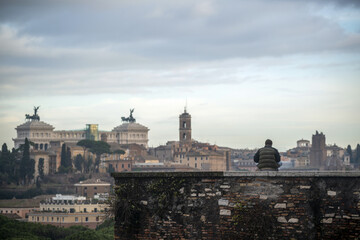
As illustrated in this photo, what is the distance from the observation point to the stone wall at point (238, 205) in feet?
40.3

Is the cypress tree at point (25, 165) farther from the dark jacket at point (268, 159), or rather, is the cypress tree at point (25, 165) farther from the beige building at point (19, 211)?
the dark jacket at point (268, 159)

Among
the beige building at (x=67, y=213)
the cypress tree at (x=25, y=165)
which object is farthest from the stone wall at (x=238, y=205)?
the cypress tree at (x=25, y=165)

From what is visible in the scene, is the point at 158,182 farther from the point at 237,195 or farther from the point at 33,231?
the point at 33,231

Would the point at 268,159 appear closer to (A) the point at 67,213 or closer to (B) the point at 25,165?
(A) the point at 67,213

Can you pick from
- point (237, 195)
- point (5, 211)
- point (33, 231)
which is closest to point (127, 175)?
point (237, 195)

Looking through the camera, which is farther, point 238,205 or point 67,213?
point 67,213

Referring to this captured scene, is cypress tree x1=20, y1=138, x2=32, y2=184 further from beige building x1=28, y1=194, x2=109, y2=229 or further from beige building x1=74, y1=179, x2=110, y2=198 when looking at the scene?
beige building x1=28, y1=194, x2=109, y2=229

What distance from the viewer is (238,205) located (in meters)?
12.8

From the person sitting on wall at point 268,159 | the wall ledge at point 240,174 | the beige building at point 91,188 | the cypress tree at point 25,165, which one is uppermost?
the cypress tree at point 25,165

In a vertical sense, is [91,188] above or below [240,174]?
above

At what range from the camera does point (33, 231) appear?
101688mm

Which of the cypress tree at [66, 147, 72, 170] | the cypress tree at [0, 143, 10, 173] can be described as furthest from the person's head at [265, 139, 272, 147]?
the cypress tree at [66, 147, 72, 170]

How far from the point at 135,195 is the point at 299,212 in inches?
87.3

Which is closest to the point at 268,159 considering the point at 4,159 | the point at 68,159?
the point at 4,159
